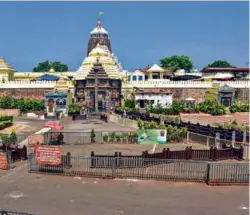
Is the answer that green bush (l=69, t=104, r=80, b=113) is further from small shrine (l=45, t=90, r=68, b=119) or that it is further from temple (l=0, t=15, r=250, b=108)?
temple (l=0, t=15, r=250, b=108)

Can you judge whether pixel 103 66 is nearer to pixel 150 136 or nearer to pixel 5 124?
pixel 5 124

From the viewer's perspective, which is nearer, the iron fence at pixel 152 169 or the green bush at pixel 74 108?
the iron fence at pixel 152 169

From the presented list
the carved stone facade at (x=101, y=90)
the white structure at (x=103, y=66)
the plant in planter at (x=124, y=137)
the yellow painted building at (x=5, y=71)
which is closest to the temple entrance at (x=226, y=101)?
the carved stone facade at (x=101, y=90)

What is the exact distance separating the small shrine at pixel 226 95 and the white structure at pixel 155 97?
843 centimetres

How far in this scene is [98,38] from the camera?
72.7 metres

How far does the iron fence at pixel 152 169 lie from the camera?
49.5 ft

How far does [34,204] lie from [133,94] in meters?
45.2

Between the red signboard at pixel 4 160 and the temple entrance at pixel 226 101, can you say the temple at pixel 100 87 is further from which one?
the red signboard at pixel 4 160

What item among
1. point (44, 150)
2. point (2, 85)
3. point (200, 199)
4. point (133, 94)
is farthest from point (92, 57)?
point (200, 199)

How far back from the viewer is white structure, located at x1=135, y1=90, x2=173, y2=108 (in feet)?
181

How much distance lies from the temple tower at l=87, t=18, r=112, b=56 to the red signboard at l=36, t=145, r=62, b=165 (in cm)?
5773

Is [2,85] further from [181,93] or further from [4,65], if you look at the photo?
[181,93]

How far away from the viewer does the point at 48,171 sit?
16531 millimetres

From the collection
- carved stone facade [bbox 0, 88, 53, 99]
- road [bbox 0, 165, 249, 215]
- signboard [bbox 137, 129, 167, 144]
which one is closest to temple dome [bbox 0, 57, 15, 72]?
carved stone facade [bbox 0, 88, 53, 99]
